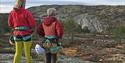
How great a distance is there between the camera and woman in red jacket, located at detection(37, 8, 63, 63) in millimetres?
10461

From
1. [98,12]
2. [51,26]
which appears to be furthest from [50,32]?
[98,12]

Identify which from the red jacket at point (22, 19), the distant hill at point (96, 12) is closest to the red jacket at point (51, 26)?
the red jacket at point (22, 19)

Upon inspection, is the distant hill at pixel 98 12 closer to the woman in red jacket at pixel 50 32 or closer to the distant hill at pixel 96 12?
the distant hill at pixel 96 12

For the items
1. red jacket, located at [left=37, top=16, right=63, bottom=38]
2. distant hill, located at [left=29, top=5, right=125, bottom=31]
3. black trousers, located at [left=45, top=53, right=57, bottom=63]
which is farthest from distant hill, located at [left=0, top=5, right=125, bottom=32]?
red jacket, located at [left=37, top=16, right=63, bottom=38]

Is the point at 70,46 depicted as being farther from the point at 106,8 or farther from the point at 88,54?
the point at 106,8

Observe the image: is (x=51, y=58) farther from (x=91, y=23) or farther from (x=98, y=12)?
(x=98, y=12)

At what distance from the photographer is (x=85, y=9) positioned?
47438 mm

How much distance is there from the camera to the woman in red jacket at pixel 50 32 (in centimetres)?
1046

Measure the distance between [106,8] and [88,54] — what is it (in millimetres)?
29632

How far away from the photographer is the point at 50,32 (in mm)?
10539

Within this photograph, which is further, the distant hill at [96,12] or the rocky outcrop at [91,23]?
the distant hill at [96,12]

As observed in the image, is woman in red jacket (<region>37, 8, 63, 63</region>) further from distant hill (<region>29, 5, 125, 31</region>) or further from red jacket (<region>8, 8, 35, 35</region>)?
distant hill (<region>29, 5, 125, 31</region>)

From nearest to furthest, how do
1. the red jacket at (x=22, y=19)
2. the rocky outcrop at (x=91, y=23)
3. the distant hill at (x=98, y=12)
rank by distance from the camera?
the red jacket at (x=22, y=19)
the rocky outcrop at (x=91, y=23)
the distant hill at (x=98, y=12)

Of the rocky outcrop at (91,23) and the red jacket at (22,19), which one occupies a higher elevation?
the red jacket at (22,19)
